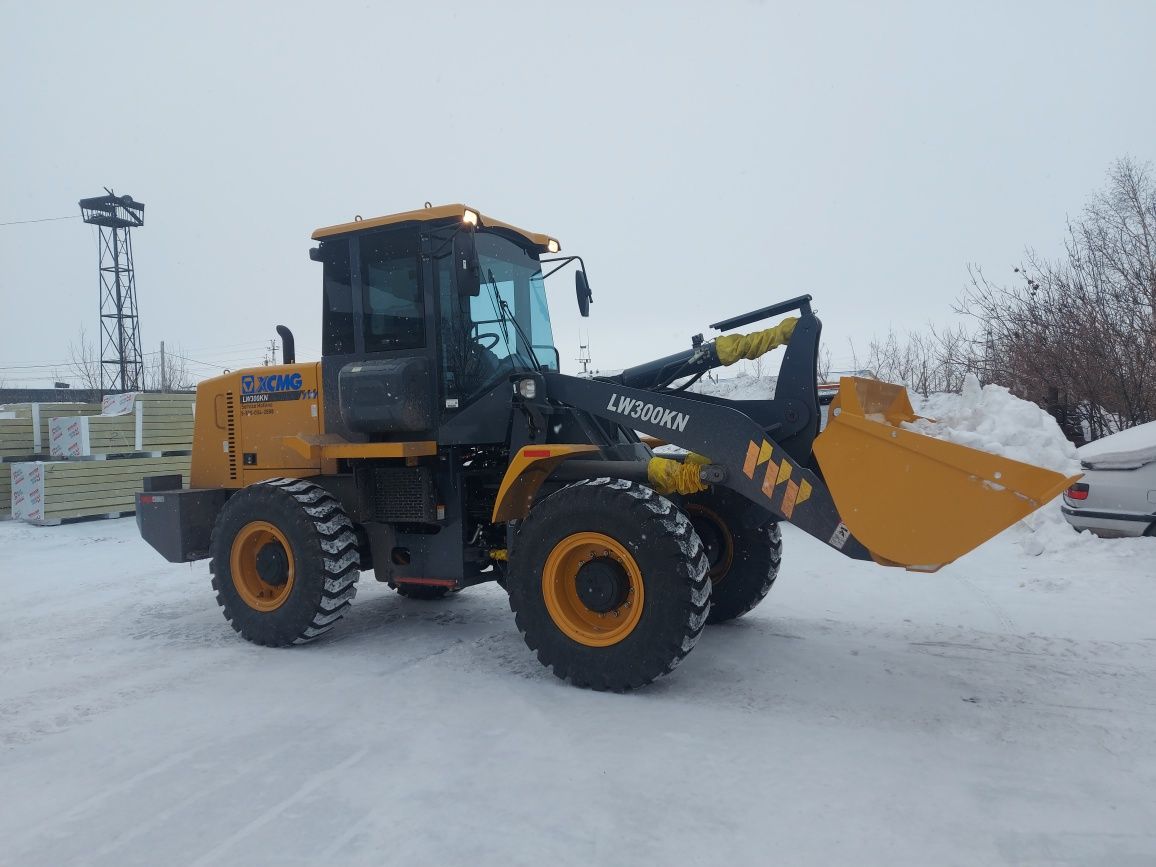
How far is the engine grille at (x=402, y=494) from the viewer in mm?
5883

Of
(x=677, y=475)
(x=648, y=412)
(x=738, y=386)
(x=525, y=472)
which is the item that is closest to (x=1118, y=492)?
(x=677, y=475)

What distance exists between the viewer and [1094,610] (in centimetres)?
632

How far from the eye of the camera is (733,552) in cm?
621

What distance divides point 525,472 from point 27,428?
12.3 metres

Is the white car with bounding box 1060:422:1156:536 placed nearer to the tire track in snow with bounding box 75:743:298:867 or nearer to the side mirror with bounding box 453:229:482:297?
the side mirror with bounding box 453:229:482:297

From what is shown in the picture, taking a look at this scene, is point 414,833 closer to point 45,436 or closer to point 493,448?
point 493,448

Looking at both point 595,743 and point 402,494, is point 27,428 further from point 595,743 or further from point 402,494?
point 595,743

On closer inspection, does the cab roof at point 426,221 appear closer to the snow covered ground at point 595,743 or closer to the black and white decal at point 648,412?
the black and white decal at point 648,412

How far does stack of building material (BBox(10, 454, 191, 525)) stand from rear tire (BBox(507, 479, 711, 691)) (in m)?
9.54

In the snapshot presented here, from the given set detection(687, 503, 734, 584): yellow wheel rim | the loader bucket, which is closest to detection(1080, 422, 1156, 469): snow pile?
detection(687, 503, 734, 584): yellow wheel rim

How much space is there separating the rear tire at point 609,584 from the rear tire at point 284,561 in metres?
1.48

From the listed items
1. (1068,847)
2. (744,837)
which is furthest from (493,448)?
(1068,847)

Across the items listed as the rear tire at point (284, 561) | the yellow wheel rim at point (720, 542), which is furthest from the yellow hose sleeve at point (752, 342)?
the rear tire at point (284, 561)

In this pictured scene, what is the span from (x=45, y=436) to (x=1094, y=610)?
50.2 ft
